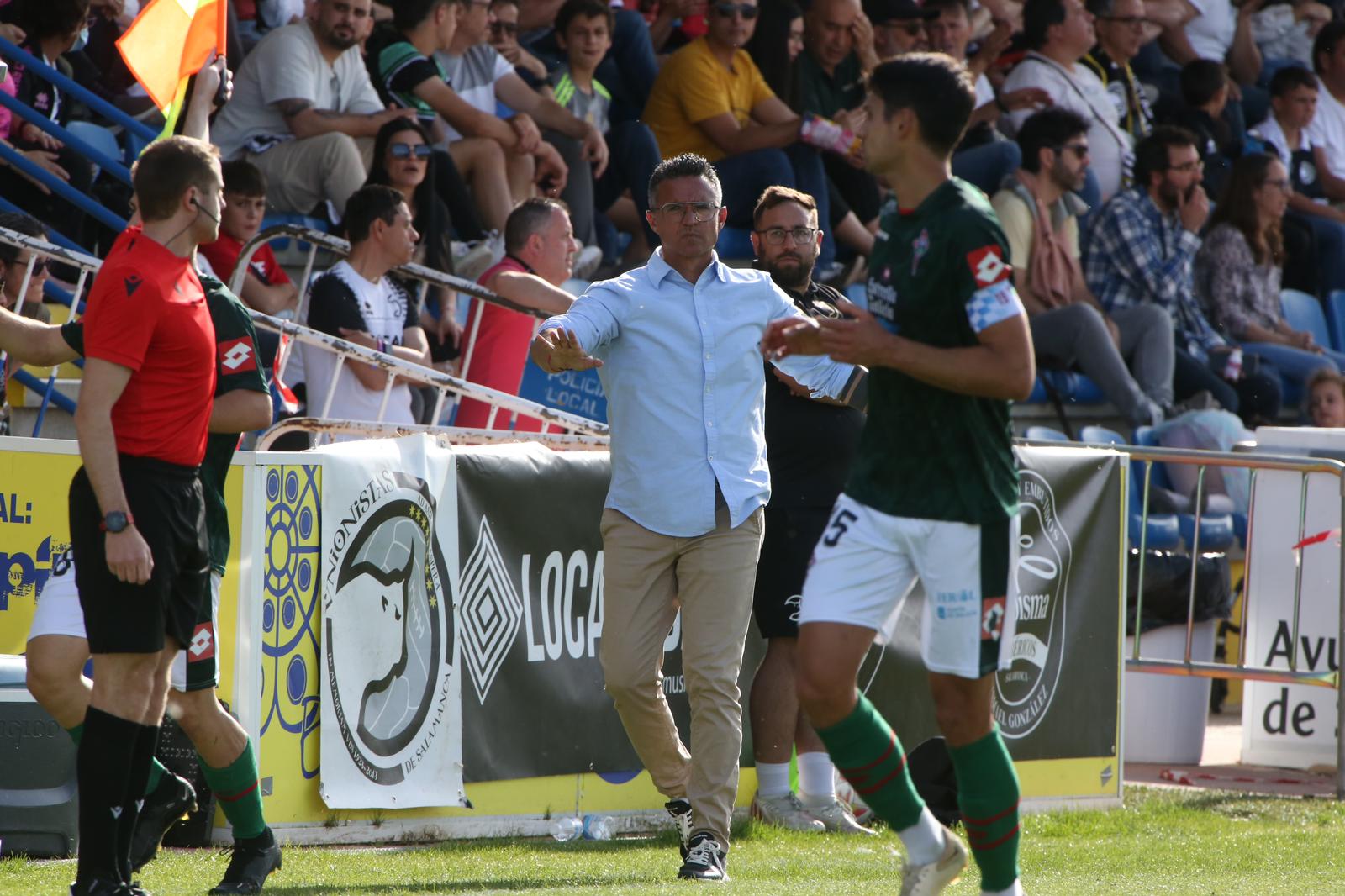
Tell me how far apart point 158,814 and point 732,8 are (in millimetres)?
8107

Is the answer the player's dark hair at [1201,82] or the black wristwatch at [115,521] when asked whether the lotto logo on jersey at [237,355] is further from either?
the player's dark hair at [1201,82]

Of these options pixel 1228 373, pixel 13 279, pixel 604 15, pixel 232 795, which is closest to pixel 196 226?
pixel 232 795

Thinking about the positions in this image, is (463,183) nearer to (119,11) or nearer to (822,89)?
(119,11)

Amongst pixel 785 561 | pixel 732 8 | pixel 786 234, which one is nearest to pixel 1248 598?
pixel 785 561

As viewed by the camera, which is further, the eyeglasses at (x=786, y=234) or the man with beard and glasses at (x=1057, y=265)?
the man with beard and glasses at (x=1057, y=265)

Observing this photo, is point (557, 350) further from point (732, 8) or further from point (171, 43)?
point (732, 8)

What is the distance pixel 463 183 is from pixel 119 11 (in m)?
2.22

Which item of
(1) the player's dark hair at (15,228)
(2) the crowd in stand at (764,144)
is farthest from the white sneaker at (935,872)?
(1) the player's dark hair at (15,228)

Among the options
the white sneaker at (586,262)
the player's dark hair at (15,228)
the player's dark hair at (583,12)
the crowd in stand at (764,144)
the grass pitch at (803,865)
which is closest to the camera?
the grass pitch at (803,865)

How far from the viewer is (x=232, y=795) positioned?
5.02 meters

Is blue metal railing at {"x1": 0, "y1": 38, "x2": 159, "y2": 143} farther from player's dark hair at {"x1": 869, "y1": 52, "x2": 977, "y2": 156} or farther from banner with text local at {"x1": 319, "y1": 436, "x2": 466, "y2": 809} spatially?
player's dark hair at {"x1": 869, "y1": 52, "x2": 977, "y2": 156}

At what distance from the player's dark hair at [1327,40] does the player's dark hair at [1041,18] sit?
3.53m

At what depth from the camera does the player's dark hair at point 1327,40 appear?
16.0 meters

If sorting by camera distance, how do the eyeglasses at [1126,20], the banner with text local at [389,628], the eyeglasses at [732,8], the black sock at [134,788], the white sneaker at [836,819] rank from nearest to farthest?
the black sock at [134,788], the banner with text local at [389,628], the white sneaker at [836,819], the eyeglasses at [732,8], the eyeglasses at [1126,20]
